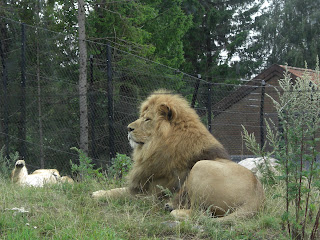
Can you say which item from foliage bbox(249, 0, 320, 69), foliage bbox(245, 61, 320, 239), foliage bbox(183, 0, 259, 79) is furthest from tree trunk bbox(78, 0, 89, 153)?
foliage bbox(249, 0, 320, 69)

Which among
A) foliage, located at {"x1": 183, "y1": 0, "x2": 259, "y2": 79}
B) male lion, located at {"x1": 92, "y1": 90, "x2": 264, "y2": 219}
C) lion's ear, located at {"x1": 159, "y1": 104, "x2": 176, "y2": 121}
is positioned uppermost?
foliage, located at {"x1": 183, "y1": 0, "x2": 259, "y2": 79}

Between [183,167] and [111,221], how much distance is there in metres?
A: 0.98

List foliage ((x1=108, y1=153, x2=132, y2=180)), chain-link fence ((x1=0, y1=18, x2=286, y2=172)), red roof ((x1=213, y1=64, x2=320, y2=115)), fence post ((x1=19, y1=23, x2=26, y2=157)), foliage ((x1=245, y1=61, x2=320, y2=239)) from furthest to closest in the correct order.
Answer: red roof ((x1=213, y1=64, x2=320, y2=115)), chain-link fence ((x1=0, y1=18, x2=286, y2=172)), fence post ((x1=19, y1=23, x2=26, y2=157)), foliage ((x1=108, y1=153, x2=132, y2=180)), foliage ((x1=245, y1=61, x2=320, y2=239))

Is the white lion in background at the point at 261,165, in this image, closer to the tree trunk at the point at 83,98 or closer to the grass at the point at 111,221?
the grass at the point at 111,221

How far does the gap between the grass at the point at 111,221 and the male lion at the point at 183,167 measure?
16cm

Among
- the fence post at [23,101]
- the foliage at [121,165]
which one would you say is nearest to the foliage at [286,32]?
the fence post at [23,101]

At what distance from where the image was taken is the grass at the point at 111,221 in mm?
3557

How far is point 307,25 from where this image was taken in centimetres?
3111

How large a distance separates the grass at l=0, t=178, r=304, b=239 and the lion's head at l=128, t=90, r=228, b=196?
0.85 ft

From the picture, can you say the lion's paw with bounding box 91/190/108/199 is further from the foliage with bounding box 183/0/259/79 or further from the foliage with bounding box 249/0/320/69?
the foliage with bounding box 249/0/320/69

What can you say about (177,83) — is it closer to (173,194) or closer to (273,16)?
(173,194)

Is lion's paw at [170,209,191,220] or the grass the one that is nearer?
the grass

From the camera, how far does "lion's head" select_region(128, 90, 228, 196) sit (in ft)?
14.9

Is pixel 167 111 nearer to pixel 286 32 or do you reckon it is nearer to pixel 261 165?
pixel 261 165
